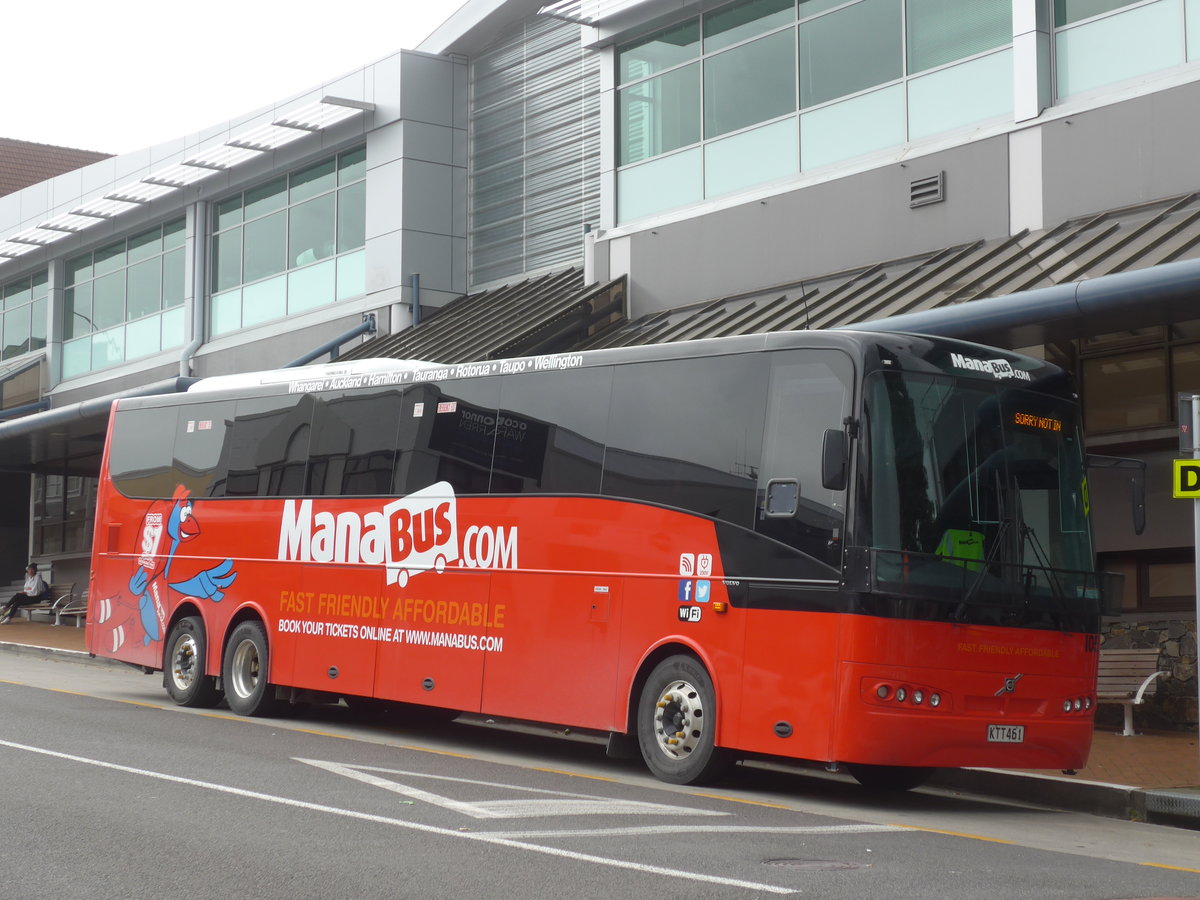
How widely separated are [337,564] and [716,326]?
664 cm

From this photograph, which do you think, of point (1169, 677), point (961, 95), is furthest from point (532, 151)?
point (1169, 677)

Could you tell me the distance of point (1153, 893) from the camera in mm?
7645

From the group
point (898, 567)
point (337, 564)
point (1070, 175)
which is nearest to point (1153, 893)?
point (898, 567)

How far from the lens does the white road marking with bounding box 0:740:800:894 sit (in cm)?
738

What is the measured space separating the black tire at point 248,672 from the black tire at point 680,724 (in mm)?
5567

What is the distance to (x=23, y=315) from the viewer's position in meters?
42.9

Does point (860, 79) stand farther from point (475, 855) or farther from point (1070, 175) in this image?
point (475, 855)

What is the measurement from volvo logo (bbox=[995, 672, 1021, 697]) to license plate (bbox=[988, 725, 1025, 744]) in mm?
242

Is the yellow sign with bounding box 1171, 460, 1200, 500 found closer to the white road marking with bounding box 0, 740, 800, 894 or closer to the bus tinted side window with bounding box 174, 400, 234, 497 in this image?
the white road marking with bounding box 0, 740, 800, 894

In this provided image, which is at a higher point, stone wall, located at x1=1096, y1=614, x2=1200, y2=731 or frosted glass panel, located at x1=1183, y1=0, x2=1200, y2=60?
frosted glass panel, located at x1=1183, y1=0, x2=1200, y2=60

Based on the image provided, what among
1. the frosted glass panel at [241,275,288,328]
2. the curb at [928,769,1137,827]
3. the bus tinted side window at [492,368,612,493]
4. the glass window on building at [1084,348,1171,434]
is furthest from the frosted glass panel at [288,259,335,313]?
the curb at [928,769,1137,827]

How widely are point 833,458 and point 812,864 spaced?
3192mm

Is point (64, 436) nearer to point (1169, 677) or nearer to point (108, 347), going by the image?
point (108, 347)

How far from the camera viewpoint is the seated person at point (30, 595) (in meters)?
36.1
